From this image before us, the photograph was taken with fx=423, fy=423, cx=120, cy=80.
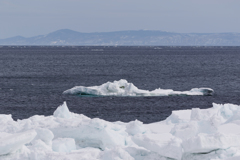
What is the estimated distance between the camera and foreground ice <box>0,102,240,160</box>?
13180mm

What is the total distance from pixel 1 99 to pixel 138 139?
31.1 metres

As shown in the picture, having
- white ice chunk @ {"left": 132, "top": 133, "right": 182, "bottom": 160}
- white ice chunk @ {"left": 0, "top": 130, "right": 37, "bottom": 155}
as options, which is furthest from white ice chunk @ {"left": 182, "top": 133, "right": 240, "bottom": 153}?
white ice chunk @ {"left": 0, "top": 130, "right": 37, "bottom": 155}

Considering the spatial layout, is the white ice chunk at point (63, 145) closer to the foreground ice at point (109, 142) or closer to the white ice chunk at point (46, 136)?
the foreground ice at point (109, 142)

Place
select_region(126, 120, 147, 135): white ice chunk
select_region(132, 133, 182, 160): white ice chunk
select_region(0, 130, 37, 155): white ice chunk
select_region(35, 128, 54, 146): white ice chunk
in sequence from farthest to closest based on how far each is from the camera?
select_region(126, 120, 147, 135): white ice chunk → select_region(35, 128, 54, 146): white ice chunk → select_region(132, 133, 182, 160): white ice chunk → select_region(0, 130, 37, 155): white ice chunk

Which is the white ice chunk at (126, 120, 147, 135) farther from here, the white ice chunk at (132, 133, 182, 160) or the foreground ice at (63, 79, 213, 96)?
the foreground ice at (63, 79, 213, 96)

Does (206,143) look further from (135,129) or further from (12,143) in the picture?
(12,143)

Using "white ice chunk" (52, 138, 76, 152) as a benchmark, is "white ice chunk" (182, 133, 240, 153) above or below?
above

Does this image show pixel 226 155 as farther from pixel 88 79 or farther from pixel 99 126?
pixel 88 79

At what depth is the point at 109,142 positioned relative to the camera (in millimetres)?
15445

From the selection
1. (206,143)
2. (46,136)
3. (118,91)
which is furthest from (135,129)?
(118,91)

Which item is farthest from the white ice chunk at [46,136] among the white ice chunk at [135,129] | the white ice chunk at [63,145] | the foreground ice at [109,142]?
the white ice chunk at [135,129]

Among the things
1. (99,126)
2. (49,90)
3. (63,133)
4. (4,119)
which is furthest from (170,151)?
(49,90)

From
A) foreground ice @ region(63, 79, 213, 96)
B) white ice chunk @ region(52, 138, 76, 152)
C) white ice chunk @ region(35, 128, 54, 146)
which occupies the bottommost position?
foreground ice @ region(63, 79, 213, 96)

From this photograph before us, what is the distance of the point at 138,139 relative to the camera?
14.3 m
